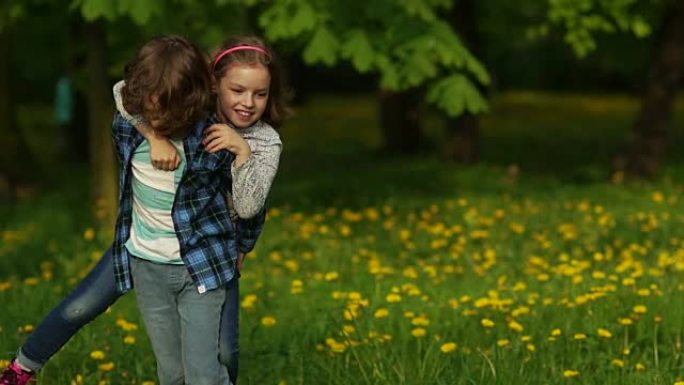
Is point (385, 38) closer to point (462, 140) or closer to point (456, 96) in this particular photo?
point (456, 96)

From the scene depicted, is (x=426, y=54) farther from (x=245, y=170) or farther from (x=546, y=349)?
(x=245, y=170)

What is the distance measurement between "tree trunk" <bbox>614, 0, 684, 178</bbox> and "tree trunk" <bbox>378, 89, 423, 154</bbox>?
4347mm

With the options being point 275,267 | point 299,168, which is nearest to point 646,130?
point 299,168

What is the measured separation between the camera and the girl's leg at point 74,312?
4121 millimetres

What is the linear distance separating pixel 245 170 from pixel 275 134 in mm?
204

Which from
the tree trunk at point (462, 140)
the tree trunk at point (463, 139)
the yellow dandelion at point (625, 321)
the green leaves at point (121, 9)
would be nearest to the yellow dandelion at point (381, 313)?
the yellow dandelion at point (625, 321)

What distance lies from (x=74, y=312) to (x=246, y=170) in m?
0.94

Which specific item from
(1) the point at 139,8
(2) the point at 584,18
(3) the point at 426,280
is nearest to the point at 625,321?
(3) the point at 426,280

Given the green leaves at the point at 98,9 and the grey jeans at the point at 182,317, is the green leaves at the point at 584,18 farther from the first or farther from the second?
the grey jeans at the point at 182,317

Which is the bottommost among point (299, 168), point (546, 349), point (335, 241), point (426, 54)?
point (299, 168)

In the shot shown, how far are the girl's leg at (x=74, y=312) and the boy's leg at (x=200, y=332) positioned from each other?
0.35 metres

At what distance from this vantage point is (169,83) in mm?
3635

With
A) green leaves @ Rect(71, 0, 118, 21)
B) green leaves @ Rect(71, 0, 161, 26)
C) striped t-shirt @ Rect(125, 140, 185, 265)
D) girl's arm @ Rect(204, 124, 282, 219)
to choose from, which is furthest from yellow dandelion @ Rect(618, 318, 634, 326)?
green leaves @ Rect(71, 0, 118, 21)

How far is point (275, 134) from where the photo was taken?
3.89 m
